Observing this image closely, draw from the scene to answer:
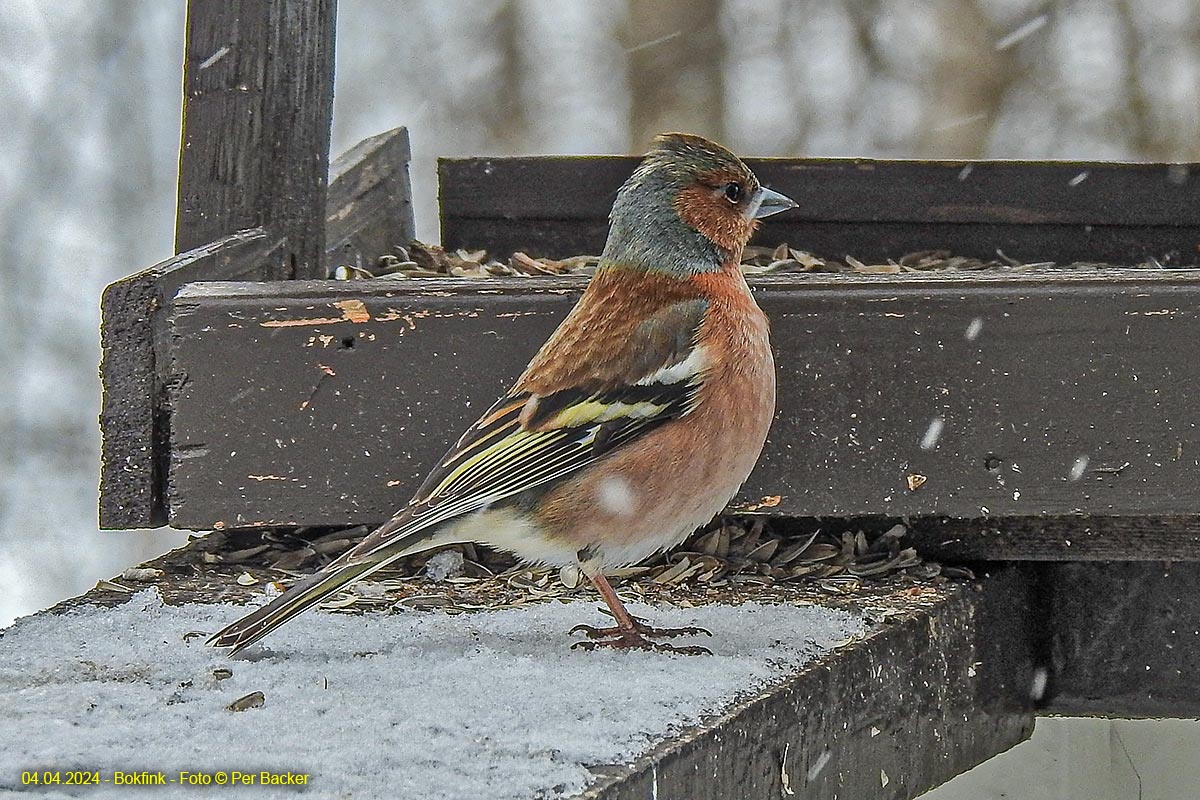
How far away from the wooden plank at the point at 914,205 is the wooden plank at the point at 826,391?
4.58 ft

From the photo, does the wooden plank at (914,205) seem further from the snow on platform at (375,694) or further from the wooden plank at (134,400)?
the snow on platform at (375,694)

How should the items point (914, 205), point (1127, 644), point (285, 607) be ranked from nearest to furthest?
point (285, 607), point (1127, 644), point (914, 205)

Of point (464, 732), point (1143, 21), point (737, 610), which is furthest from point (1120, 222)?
point (1143, 21)

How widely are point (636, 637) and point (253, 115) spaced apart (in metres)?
1.49

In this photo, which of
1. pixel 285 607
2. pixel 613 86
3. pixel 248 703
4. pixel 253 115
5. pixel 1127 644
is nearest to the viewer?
pixel 248 703

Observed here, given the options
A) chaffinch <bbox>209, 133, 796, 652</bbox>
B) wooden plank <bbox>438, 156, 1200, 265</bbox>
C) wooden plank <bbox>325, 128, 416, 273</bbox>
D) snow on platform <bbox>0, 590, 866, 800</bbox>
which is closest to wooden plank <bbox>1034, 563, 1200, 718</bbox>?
snow on platform <bbox>0, 590, 866, 800</bbox>

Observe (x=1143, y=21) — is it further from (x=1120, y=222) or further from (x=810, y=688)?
(x=810, y=688)

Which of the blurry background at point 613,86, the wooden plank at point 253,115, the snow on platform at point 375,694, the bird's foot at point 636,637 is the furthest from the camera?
the blurry background at point 613,86

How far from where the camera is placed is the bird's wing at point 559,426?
8.20 feet

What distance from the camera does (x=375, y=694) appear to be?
2.05 meters

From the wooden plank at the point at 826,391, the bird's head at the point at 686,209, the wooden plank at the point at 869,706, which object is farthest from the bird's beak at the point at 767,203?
the wooden plank at the point at 869,706

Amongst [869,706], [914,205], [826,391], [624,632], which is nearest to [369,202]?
[914,205]

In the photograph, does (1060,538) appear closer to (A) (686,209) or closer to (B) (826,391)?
(B) (826,391)

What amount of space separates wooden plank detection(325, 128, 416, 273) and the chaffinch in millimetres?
1412
